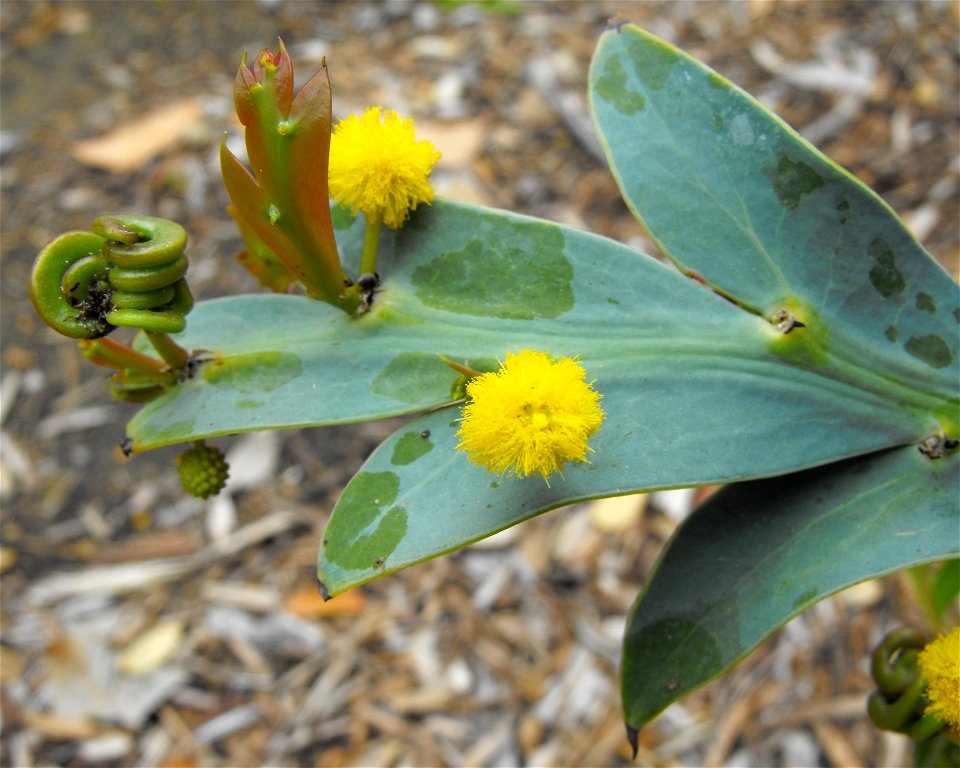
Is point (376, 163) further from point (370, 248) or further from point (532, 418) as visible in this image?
point (532, 418)

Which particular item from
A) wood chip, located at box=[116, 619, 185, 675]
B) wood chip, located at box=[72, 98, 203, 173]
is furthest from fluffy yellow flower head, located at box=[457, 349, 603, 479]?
wood chip, located at box=[72, 98, 203, 173]

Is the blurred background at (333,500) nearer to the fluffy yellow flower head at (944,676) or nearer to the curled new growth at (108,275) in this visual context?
the fluffy yellow flower head at (944,676)

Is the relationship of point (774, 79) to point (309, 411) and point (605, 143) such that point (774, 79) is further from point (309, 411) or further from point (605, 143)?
point (309, 411)

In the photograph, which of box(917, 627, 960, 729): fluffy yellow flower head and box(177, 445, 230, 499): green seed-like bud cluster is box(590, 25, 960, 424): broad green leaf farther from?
box(177, 445, 230, 499): green seed-like bud cluster

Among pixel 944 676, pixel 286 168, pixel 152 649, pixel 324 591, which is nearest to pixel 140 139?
pixel 152 649

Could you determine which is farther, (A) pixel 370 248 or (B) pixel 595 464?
(A) pixel 370 248

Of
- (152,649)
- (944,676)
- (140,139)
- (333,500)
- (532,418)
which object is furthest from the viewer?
(140,139)
